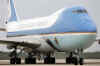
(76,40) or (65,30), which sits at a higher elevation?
(65,30)

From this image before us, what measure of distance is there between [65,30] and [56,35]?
1515 millimetres

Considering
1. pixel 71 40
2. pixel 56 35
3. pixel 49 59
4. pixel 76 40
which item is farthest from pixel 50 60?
pixel 76 40

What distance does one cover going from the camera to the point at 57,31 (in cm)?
3741

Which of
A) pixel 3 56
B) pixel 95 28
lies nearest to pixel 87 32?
pixel 95 28

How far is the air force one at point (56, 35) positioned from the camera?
115 ft

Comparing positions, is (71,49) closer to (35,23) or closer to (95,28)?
(95,28)

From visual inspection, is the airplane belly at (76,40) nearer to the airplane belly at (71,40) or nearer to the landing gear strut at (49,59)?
the airplane belly at (71,40)

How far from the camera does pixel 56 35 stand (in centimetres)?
3753

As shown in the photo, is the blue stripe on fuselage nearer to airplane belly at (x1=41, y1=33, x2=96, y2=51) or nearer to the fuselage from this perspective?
the fuselage

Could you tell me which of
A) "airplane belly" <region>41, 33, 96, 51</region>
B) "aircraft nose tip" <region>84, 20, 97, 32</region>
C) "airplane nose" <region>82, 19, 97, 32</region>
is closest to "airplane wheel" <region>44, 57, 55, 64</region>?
"airplane belly" <region>41, 33, 96, 51</region>

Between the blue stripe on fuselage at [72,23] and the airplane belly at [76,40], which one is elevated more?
the blue stripe on fuselage at [72,23]

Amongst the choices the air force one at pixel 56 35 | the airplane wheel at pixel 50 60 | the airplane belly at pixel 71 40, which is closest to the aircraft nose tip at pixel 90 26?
the air force one at pixel 56 35

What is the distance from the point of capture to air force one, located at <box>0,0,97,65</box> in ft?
115

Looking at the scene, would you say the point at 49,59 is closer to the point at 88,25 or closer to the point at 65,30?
the point at 65,30
